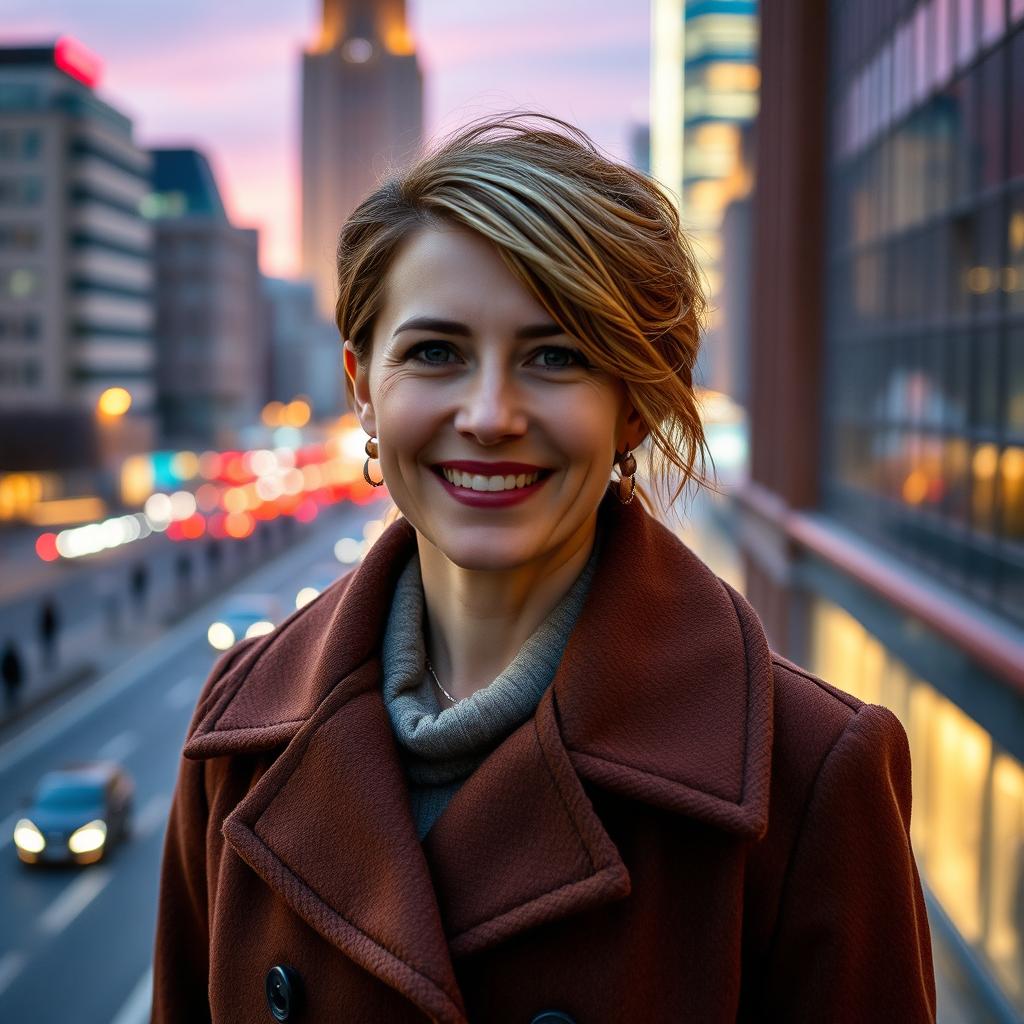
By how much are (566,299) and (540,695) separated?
86 cm

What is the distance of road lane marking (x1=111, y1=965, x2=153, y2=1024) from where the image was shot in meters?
13.0

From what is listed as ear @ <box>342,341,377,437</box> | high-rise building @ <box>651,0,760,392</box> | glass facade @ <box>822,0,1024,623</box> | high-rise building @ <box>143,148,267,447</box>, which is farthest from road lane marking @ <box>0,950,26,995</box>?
high-rise building @ <box>651,0,760,392</box>

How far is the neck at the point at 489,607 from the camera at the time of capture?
9.50ft

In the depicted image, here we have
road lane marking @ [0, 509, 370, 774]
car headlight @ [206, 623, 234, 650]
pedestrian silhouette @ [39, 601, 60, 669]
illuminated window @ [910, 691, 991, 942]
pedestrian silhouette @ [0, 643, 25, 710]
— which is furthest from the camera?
car headlight @ [206, 623, 234, 650]

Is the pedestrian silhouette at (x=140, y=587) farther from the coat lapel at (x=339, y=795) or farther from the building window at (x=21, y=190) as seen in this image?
the building window at (x=21, y=190)

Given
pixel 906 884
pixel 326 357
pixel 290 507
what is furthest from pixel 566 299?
pixel 326 357

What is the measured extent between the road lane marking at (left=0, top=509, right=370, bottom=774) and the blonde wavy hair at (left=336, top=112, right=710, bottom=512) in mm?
22511

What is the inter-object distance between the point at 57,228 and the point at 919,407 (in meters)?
64.4

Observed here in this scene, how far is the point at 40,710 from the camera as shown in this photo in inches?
1066

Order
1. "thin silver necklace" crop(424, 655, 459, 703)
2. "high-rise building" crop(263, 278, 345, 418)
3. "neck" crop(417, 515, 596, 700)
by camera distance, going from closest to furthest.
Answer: "neck" crop(417, 515, 596, 700) → "thin silver necklace" crop(424, 655, 459, 703) → "high-rise building" crop(263, 278, 345, 418)

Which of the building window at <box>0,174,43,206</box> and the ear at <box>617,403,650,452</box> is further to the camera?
the building window at <box>0,174,43,206</box>

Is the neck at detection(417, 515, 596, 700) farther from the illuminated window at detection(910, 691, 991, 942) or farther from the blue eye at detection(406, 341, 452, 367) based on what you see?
the illuminated window at detection(910, 691, 991, 942)

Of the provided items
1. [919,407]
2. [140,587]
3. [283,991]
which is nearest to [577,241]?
[283,991]

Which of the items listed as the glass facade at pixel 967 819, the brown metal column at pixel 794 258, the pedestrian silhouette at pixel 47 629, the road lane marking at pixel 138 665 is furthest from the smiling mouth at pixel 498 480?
the pedestrian silhouette at pixel 47 629
